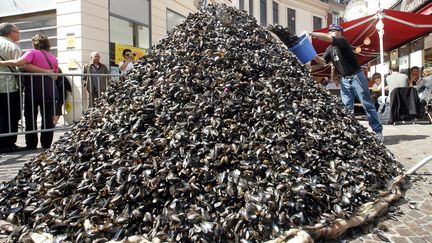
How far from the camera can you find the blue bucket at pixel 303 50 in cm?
411

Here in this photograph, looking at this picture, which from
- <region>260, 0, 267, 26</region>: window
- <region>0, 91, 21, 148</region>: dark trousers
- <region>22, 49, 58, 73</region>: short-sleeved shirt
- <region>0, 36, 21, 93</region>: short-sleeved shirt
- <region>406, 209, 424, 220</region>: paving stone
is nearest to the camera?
<region>406, 209, 424, 220</region>: paving stone

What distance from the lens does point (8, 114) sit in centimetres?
433

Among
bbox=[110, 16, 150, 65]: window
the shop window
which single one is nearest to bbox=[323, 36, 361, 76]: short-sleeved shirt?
bbox=[110, 16, 150, 65]: window

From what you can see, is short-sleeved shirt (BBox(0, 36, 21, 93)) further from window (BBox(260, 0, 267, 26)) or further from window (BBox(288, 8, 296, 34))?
window (BBox(288, 8, 296, 34))

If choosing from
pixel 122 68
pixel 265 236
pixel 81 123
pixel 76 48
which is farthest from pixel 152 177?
pixel 76 48

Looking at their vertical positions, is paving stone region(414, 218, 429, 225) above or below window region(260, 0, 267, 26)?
below

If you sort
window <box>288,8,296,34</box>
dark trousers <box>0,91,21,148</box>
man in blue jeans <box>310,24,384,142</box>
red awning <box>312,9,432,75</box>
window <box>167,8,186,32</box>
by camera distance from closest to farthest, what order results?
dark trousers <box>0,91,21,148</box>, man in blue jeans <box>310,24,384,142</box>, red awning <box>312,9,432,75</box>, window <box>167,8,186,32</box>, window <box>288,8,296,34</box>

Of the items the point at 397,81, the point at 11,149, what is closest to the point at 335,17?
the point at 397,81

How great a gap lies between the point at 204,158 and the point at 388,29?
9881mm

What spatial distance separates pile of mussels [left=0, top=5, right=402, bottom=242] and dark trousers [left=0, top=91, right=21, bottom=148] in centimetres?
208

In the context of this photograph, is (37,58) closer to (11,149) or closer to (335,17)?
(11,149)

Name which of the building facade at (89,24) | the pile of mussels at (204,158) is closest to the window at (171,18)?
the building facade at (89,24)

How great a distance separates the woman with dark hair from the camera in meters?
4.54

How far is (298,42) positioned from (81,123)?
2.50 metres
